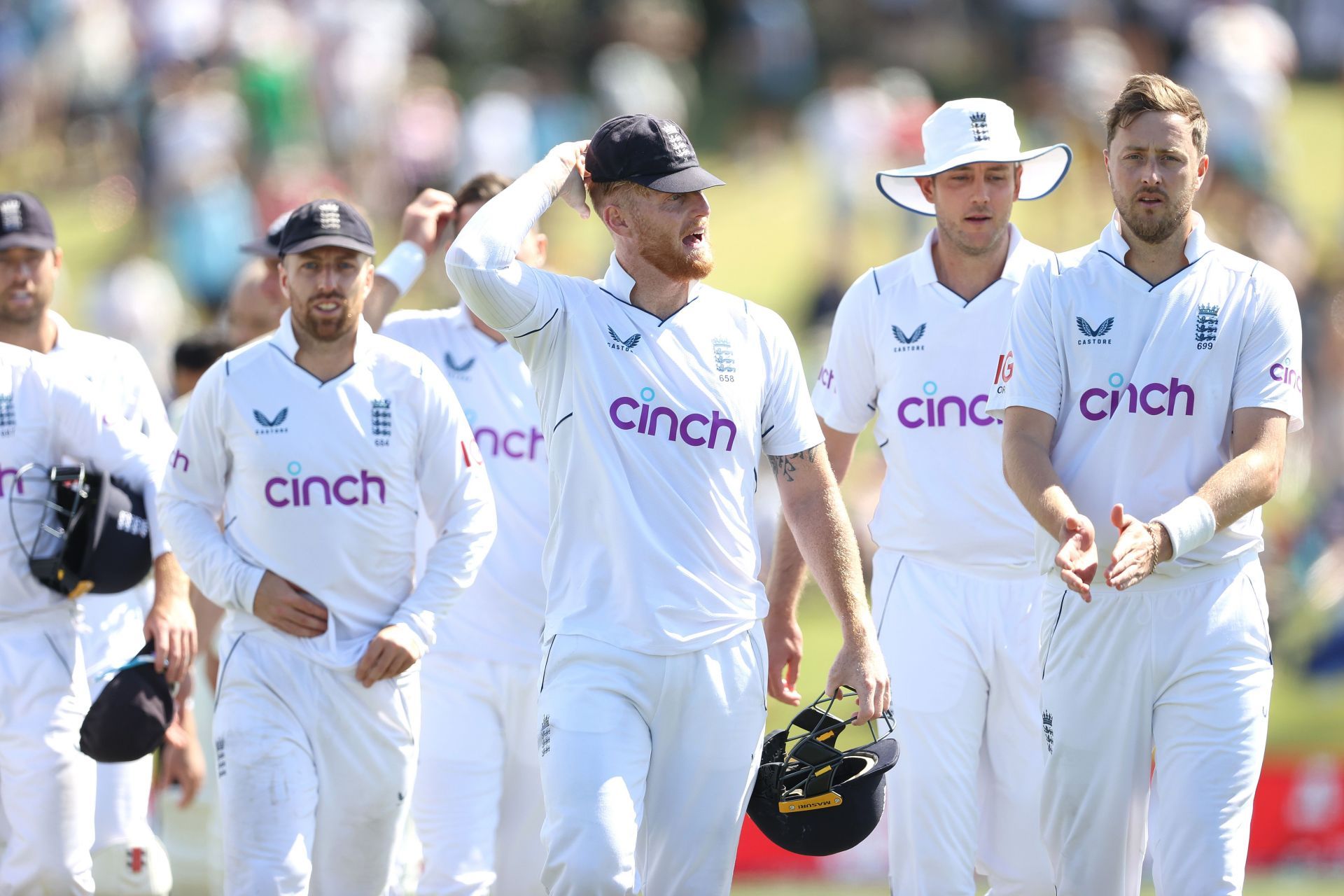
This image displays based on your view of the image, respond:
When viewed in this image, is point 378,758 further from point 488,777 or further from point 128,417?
point 128,417

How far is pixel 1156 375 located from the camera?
5.64 metres

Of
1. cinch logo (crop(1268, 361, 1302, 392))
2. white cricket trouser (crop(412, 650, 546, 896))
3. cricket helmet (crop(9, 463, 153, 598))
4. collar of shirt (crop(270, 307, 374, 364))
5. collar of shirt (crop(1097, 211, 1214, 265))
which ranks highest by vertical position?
collar of shirt (crop(1097, 211, 1214, 265))

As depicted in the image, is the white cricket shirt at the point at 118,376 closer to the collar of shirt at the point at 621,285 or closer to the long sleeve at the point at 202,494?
the long sleeve at the point at 202,494

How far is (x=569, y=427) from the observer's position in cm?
552

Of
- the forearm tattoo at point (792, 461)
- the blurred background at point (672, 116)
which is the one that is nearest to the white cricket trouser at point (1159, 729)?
the forearm tattoo at point (792, 461)

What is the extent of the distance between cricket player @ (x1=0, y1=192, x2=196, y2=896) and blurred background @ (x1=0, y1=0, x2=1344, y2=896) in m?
6.67

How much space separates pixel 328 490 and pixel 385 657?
23.6 inches

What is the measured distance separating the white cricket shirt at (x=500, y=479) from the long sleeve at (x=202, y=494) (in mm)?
834

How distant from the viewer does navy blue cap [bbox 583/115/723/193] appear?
5.46m

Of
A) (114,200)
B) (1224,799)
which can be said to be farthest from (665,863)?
(114,200)

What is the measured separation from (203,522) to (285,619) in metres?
0.46

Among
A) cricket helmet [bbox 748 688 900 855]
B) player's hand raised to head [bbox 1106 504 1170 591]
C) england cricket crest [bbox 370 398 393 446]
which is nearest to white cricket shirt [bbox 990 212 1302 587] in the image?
player's hand raised to head [bbox 1106 504 1170 591]

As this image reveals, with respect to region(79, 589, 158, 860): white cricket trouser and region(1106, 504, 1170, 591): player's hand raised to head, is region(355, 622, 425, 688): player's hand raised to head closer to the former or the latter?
region(79, 589, 158, 860): white cricket trouser

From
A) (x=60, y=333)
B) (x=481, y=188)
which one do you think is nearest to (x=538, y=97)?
(x=481, y=188)
